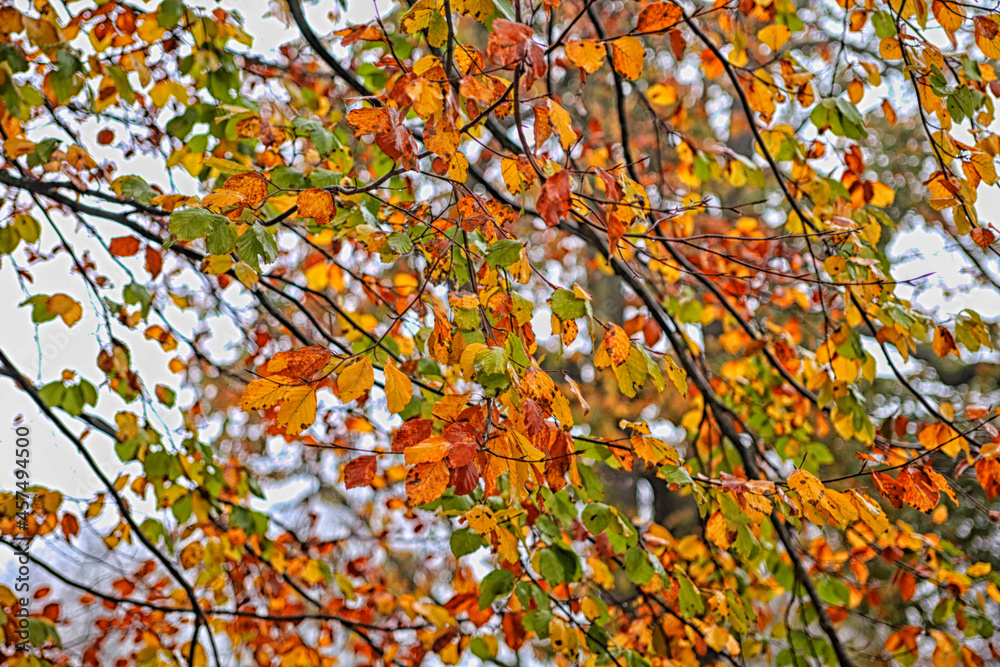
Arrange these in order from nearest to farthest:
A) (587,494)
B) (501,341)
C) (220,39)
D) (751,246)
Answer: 1. (501,341)
2. (587,494)
3. (220,39)
4. (751,246)

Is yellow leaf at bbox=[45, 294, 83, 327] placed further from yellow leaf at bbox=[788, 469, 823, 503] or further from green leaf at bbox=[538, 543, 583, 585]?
yellow leaf at bbox=[788, 469, 823, 503]

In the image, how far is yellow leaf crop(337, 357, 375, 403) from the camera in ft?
3.37

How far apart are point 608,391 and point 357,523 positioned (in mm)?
2501

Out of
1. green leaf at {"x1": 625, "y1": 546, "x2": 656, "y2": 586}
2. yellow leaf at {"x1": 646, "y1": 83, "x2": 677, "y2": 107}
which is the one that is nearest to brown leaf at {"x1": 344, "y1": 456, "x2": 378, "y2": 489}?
green leaf at {"x1": 625, "y1": 546, "x2": 656, "y2": 586}

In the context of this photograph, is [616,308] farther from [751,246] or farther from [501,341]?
[501,341]

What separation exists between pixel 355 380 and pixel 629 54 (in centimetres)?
72

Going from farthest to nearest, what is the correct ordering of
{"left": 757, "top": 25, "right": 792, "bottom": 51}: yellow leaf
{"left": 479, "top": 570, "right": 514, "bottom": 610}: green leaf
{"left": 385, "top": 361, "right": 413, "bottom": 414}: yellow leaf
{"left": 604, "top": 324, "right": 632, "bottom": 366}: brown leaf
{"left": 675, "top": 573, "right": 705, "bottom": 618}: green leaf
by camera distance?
{"left": 757, "top": 25, "right": 792, "bottom": 51}: yellow leaf < {"left": 675, "top": 573, "right": 705, "bottom": 618}: green leaf < {"left": 479, "top": 570, "right": 514, "bottom": 610}: green leaf < {"left": 604, "top": 324, "right": 632, "bottom": 366}: brown leaf < {"left": 385, "top": 361, "right": 413, "bottom": 414}: yellow leaf

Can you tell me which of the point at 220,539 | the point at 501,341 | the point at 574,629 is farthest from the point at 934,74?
the point at 220,539

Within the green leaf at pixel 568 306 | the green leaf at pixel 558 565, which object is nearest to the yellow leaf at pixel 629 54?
the green leaf at pixel 568 306

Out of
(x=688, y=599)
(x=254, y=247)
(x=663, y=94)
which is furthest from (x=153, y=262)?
(x=688, y=599)

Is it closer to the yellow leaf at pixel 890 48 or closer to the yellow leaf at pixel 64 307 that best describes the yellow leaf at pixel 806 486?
the yellow leaf at pixel 890 48

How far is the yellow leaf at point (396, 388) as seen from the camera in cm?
106

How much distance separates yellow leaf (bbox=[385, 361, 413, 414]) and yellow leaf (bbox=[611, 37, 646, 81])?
2.11 ft

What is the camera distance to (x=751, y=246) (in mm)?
3250
